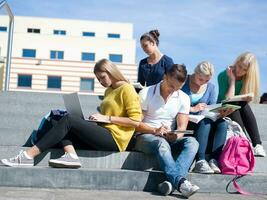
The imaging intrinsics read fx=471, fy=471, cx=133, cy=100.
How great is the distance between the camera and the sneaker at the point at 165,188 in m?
3.95

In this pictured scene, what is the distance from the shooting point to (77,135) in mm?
4477

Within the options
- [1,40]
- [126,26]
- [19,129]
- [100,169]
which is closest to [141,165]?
[100,169]

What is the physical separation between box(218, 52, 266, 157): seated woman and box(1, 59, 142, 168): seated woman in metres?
1.23

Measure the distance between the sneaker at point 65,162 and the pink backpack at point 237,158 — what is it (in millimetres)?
1380

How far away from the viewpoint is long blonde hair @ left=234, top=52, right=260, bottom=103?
5207mm

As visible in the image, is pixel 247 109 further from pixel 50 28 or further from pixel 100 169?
pixel 50 28

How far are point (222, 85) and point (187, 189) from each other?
1850 millimetres

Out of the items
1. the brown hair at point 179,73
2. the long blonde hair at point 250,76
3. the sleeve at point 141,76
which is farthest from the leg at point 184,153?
the sleeve at point 141,76

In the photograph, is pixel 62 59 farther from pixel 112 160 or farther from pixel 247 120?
pixel 112 160

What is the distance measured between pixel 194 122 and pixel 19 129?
211cm

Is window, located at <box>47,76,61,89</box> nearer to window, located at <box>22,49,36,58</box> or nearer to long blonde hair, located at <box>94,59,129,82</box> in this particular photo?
window, located at <box>22,49,36,58</box>

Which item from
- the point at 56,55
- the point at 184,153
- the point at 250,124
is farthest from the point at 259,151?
the point at 56,55

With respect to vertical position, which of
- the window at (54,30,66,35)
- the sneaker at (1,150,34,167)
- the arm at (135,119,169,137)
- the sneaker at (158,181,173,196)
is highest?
the window at (54,30,66,35)

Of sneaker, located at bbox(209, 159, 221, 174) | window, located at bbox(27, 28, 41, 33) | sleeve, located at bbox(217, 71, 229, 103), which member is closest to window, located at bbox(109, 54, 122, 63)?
window, located at bbox(27, 28, 41, 33)
